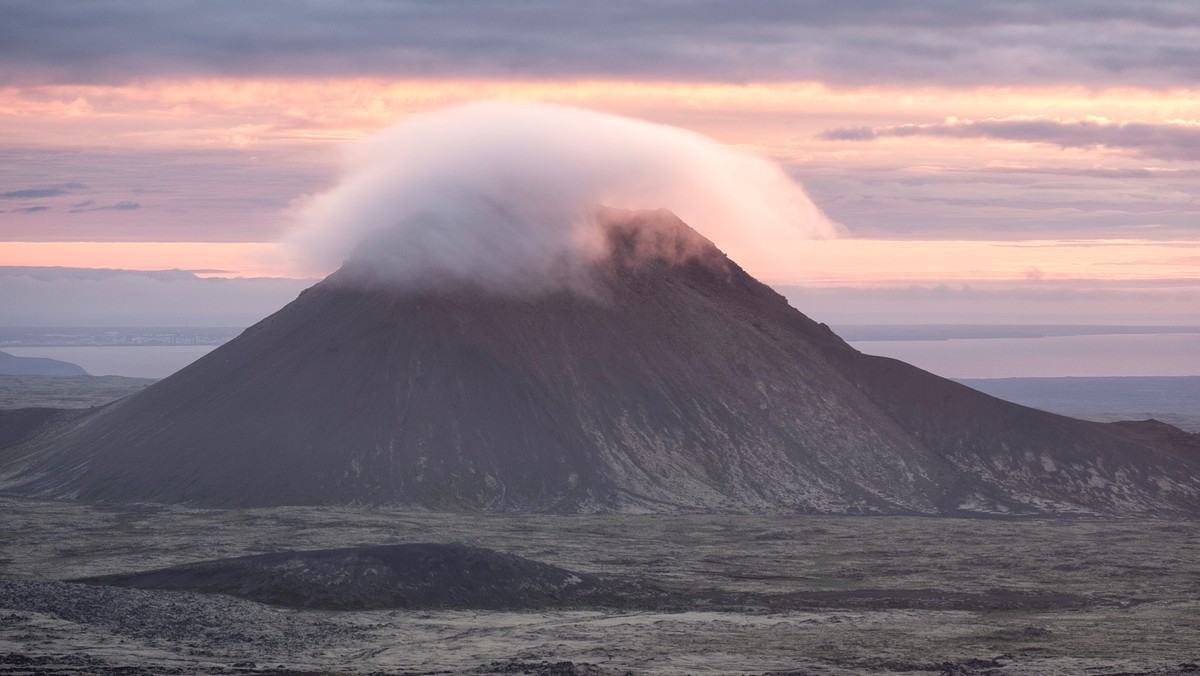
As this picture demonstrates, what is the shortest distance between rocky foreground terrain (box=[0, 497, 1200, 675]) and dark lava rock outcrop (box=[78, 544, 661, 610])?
1.41 metres

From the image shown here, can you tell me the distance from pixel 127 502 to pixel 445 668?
7627 centimetres

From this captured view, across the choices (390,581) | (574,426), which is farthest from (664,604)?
(574,426)

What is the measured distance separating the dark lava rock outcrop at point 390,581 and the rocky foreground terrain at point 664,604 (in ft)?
4.64

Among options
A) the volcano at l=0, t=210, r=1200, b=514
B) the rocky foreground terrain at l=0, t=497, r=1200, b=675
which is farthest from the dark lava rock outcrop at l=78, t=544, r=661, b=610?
the volcano at l=0, t=210, r=1200, b=514

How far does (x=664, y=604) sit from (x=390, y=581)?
15.4 m

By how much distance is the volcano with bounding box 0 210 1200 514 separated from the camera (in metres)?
135

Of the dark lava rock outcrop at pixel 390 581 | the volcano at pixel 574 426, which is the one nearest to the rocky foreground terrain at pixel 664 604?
the dark lava rock outcrop at pixel 390 581

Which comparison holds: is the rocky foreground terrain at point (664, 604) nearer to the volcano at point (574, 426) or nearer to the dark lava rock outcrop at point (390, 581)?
the dark lava rock outcrop at point (390, 581)

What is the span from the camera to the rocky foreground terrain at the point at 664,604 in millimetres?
63188

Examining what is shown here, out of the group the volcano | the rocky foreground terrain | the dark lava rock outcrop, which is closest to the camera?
the rocky foreground terrain

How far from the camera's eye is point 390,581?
80562 millimetres

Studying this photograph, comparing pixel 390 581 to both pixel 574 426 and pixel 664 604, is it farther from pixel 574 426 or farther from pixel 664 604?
pixel 574 426

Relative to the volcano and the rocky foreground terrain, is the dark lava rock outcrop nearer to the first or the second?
the rocky foreground terrain

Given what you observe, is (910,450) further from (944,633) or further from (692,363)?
(944,633)
